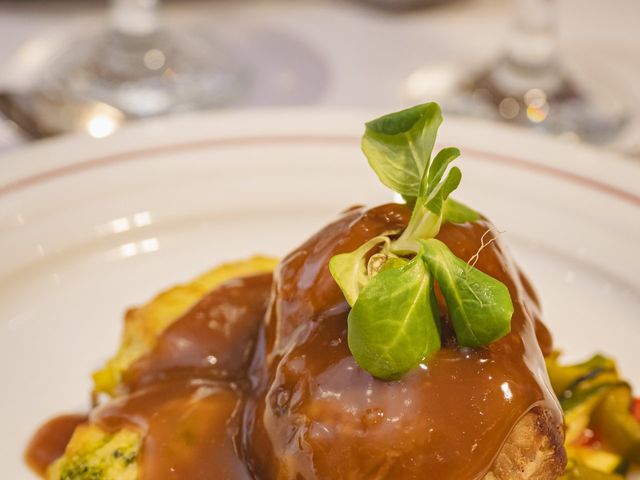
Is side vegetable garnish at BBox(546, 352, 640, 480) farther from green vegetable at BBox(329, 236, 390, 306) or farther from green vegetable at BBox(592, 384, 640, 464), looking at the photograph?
green vegetable at BBox(329, 236, 390, 306)

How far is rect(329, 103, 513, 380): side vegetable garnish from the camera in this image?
5.65 ft

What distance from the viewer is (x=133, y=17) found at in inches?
163

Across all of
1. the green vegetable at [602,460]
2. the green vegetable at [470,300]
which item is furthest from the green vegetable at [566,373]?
the green vegetable at [470,300]

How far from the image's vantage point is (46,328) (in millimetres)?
2611

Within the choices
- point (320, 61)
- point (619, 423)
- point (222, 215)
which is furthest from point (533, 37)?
point (619, 423)

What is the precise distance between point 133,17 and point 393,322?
2.89m

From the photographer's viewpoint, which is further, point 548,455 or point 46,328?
point 46,328

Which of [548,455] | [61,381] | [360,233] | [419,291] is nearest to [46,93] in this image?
[61,381]

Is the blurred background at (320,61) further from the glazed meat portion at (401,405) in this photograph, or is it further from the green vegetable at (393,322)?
the green vegetable at (393,322)

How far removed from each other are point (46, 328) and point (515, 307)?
1412 mm

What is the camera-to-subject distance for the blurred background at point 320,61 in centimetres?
395

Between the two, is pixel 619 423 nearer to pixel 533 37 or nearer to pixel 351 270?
pixel 351 270

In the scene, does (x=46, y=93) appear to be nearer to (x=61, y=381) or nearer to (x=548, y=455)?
(x=61, y=381)

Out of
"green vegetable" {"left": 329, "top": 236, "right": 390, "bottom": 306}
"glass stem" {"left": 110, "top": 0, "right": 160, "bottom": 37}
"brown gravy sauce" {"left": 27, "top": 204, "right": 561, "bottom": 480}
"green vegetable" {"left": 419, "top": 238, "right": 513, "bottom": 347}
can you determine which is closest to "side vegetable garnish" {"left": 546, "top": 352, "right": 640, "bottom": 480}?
"brown gravy sauce" {"left": 27, "top": 204, "right": 561, "bottom": 480}
